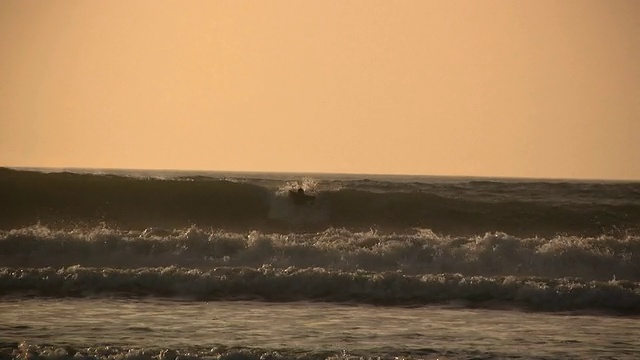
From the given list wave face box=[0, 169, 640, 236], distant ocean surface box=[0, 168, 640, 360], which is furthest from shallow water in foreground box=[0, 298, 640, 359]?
wave face box=[0, 169, 640, 236]

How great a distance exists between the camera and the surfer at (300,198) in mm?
25047

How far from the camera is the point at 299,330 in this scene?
13164 mm

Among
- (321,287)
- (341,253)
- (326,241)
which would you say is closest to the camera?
(321,287)

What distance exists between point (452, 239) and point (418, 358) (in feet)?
27.9

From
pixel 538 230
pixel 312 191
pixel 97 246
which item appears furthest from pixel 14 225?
pixel 538 230

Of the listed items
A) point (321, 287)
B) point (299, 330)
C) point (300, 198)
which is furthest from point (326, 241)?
point (299, 330)

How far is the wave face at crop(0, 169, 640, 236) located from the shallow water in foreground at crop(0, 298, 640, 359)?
865cm

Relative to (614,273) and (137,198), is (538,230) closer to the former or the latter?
(614,273)

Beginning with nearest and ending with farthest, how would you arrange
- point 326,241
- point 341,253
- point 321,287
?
point 321,287 → point 341,253 → point 326,241

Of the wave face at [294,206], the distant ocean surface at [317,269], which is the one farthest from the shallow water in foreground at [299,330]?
the wave face at [294,206]

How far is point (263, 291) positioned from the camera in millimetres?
16562

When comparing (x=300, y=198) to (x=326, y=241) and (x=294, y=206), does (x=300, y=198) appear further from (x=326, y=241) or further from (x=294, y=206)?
(x=326, y=241)

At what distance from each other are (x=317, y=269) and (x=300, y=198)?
812 centimetres

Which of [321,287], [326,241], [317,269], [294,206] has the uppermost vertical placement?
[294,206]
